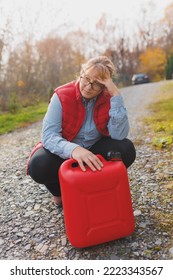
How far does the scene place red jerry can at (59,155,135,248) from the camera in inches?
78.4

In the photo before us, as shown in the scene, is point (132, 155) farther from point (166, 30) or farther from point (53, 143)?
point (166, 30)

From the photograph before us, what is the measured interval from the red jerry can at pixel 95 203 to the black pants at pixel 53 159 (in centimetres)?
35

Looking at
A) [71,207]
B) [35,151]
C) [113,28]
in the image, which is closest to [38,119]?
[35,151]

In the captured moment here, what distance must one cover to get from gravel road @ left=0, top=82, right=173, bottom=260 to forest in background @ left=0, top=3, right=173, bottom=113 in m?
1.03

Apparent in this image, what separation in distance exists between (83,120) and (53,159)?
0.35 m

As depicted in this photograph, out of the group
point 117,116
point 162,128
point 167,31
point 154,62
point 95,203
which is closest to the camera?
point 95,203

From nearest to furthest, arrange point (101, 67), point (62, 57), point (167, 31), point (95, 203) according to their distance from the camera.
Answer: point (95, 203) < point (101, 67) < point (62, 57) < point (167, 31)

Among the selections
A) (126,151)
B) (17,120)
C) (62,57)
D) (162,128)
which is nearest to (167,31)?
(62,57)

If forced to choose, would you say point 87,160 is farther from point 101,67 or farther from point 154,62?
point 154,62

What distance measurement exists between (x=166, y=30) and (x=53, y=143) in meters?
27.2

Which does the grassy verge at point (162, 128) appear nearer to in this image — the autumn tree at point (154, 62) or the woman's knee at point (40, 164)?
the woman's knee at point (40, 164)

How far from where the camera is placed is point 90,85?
7.38 feet

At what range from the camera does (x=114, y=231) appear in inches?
82.6

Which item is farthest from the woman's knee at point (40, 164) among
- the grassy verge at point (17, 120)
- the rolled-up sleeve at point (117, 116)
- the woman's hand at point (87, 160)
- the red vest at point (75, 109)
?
the grassy verge at point (17, 120)
